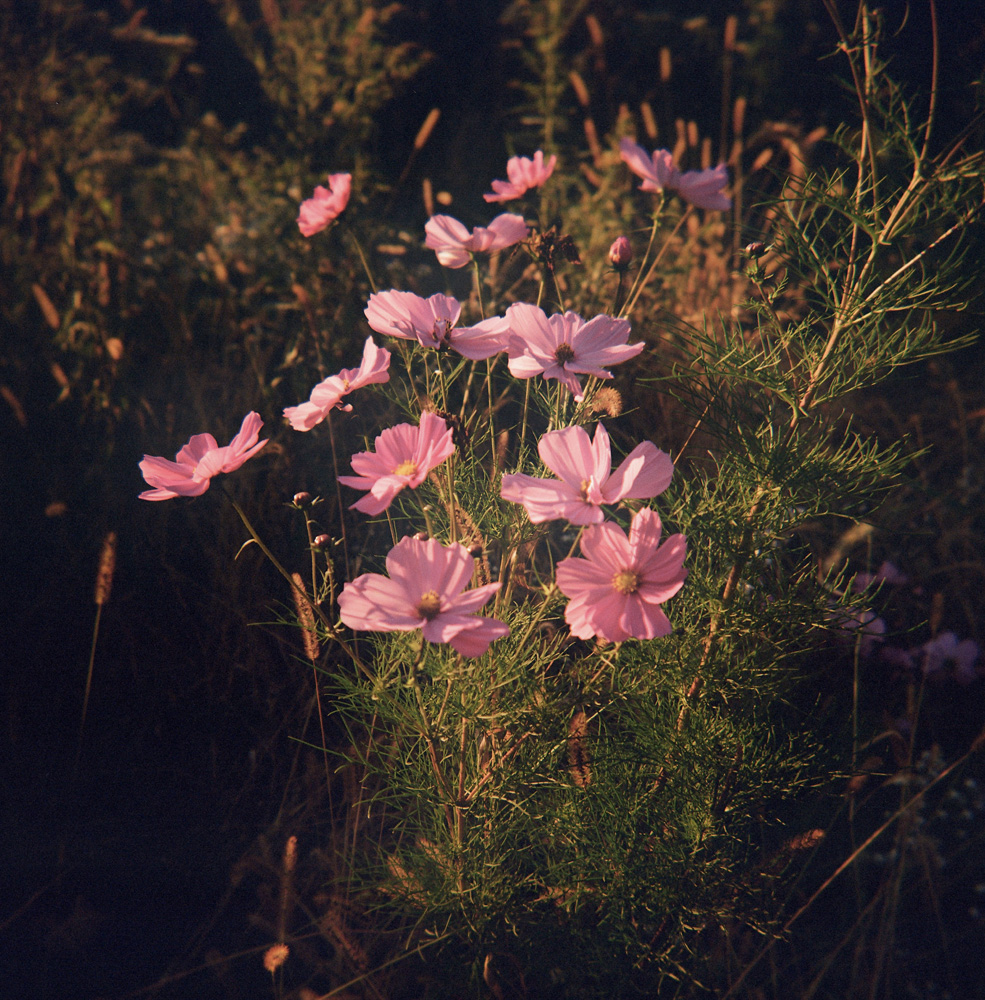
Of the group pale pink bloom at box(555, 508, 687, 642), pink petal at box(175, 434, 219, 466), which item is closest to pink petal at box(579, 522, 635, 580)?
pale pink bloom at box(555, 508, 687, 642)

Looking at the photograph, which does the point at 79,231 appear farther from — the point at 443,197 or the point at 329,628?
the point at 329,628

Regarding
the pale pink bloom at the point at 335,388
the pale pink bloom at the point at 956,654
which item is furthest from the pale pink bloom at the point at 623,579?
the pale pink bloom at the point at 956,654

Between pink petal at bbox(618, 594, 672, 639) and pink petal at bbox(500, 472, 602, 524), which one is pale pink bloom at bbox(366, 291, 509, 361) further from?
pink petal at bbox(618, 594, 672, 639)

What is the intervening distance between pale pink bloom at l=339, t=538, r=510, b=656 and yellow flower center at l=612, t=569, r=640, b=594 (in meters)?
0.14

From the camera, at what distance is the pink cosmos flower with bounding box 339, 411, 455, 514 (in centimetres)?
80

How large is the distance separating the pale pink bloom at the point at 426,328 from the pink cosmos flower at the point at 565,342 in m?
0.02

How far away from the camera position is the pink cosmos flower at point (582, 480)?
79 cm

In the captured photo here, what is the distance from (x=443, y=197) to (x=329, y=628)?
122 centimetres

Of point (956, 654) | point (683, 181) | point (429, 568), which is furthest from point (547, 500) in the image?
point (956, 654)

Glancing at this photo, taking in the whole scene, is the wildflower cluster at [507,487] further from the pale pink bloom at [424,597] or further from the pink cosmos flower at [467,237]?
the pink cosmos flower at [467,237]

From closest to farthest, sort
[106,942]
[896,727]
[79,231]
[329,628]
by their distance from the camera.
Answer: [329,628] < [106,942] < [896,727] < [79,231]

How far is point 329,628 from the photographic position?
2.99 ft

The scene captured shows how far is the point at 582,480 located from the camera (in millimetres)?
880

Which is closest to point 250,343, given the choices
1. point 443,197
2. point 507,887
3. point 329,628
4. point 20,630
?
point 443,197
